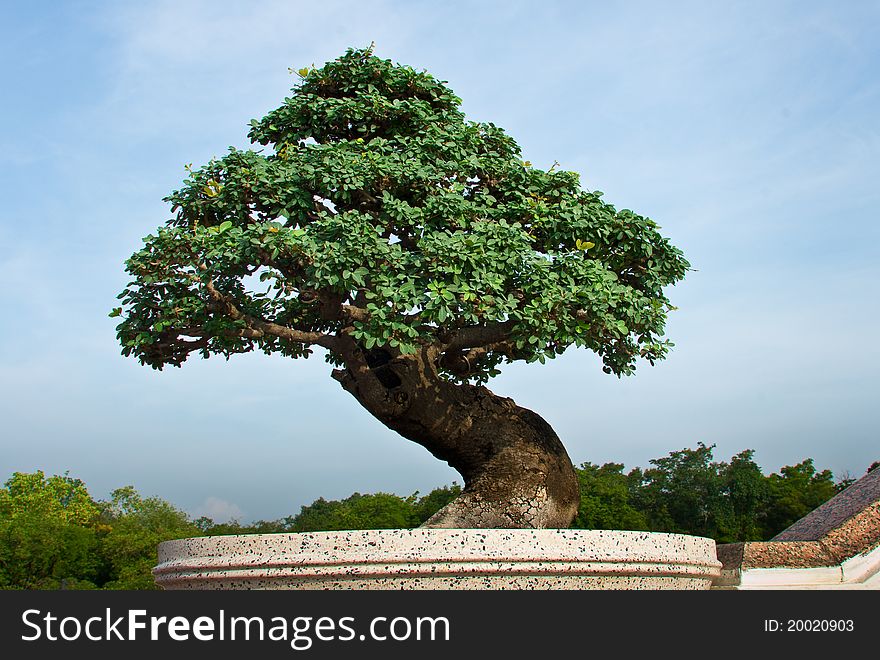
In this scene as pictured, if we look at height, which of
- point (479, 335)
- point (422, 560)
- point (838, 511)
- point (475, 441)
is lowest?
point (422, 560)

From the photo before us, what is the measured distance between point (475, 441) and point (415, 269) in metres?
1.46

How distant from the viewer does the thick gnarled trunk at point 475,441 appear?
5.37 meters

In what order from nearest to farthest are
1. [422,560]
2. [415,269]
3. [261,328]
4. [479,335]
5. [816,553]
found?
1. [422,560]
2. [415,269]
3. [261,328]
4. [479,335]
5. [816,553]

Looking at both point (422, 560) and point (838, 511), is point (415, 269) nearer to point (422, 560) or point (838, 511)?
point (422, 560)

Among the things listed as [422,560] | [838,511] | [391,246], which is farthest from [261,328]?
[838,511]

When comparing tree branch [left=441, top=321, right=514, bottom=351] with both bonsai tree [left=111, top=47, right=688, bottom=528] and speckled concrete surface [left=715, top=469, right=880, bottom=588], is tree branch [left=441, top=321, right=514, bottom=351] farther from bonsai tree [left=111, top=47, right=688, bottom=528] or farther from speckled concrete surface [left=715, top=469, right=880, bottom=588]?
speckled concrete surface [left=715, top=469, right=880, bottom=588]

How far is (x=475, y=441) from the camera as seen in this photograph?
18.3 feet

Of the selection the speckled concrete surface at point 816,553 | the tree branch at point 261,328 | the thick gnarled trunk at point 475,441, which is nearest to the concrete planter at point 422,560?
the thick gnarled trunk at point 475,441

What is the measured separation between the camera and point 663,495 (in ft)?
33.2

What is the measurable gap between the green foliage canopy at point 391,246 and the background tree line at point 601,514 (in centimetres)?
327

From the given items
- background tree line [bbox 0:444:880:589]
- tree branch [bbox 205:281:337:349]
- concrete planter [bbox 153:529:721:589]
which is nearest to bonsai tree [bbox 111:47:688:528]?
tree branch [bbox 205:281:337:349]

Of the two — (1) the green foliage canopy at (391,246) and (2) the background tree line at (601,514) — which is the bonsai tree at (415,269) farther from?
(2) the background tree line at (601,514)
